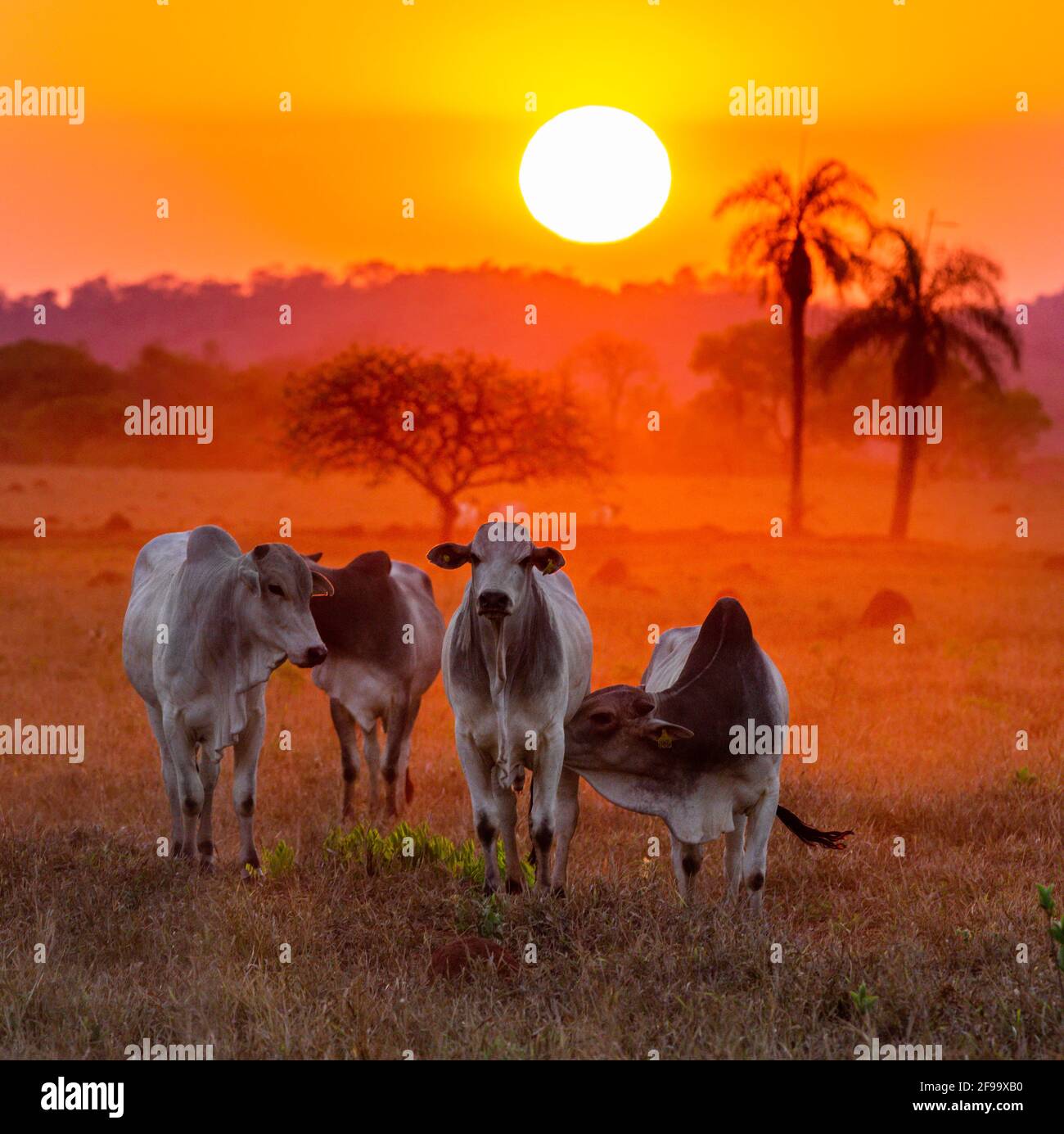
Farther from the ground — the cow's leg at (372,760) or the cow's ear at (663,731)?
the cow's ear at (663,731)

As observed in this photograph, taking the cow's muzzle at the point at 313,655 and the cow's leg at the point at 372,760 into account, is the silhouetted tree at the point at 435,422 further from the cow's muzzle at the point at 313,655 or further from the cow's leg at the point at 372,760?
the cow's muzzle at the point at 313,655

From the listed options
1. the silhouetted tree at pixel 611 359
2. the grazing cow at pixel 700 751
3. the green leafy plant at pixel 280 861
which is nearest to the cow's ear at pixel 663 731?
the grazing cow at pixel 700 751

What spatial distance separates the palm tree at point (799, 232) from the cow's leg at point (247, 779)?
106 feet

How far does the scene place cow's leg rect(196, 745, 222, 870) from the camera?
8.59 metres

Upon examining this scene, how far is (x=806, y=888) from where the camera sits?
803cm

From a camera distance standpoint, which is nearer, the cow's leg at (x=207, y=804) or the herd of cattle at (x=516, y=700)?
the herd of cattle at (x=516, y=700)

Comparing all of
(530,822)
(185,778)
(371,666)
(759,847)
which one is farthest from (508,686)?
(371,666)

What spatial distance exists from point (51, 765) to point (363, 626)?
3298mm

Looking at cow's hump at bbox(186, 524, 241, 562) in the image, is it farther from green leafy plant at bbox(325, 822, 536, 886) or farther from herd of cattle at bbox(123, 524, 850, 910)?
green leafy plant at bbox(325, 822, 536, 886)

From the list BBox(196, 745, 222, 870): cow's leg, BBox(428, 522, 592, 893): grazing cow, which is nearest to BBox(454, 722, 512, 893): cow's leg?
BBox(428, 522, 592, 893): grazing cow

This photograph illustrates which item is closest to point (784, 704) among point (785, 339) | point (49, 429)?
point (785, 339)

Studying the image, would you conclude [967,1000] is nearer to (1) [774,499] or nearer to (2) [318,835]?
(2) [318,835]

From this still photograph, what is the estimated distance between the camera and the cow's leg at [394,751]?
33.3 ft

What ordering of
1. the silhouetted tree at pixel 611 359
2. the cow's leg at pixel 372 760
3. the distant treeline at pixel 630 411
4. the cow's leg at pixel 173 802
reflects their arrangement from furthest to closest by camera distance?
the silhouetted tree at pixel 611 359, the distant treeline at pixel 630 411, the cow's leg at pixel 372 760, the cow's leg at pixel 173 802
